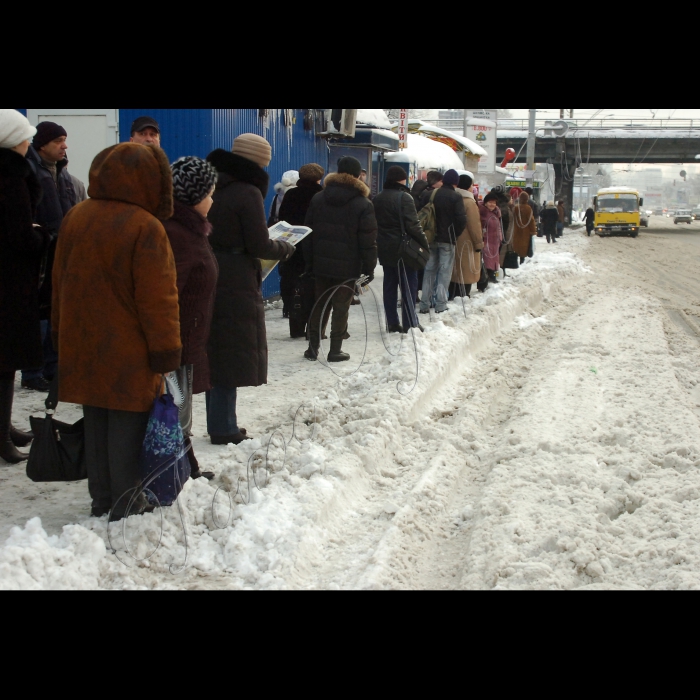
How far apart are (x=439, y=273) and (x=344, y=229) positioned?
382cm

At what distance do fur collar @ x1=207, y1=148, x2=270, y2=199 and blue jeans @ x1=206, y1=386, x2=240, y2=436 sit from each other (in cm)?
142

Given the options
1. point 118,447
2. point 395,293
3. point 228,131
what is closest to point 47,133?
point 118,447

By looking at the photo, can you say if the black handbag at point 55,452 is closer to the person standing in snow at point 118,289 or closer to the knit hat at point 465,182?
the person standing in snow at point 118,289

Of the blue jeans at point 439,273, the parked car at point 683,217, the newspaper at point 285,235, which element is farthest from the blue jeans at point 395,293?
the parked car at point 683,217

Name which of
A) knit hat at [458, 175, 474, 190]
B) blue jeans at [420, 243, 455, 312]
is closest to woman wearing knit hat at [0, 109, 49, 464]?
blue jeans at [420, 243, 455, 312]

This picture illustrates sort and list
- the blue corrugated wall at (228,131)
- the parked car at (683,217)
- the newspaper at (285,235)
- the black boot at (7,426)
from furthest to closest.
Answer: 1. the parked car at (683,217)
2. the blue corrugated wall at (228,131)
3. the newspaper at (285,235)
4. the black boot at (7,426)

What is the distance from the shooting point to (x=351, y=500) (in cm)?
494

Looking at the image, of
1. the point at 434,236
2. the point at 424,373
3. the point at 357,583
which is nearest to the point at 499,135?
the point at 434,236

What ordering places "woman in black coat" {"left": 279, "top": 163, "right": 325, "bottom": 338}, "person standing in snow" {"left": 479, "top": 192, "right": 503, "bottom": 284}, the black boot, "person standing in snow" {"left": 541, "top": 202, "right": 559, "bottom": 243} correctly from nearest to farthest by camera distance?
the black boot < "woman in black coat" {"left": 279, "top": 163, "right": 325, "bottom": 338} < "person standing in snow" {"left": 479, "top": 192, "right": 503, "bottom": 284} < "person standing in snow" {"left": 541, "top": 202, "right": 559, "bottom": 243}

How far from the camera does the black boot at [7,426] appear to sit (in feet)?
16.6

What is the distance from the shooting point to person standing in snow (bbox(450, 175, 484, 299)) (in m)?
12.2

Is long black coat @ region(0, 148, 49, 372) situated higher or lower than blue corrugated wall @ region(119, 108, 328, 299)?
lower

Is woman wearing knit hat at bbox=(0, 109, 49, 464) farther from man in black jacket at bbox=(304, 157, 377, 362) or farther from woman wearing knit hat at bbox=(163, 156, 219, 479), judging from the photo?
man in black jacket at bbox=(304, 157, 377, 362)

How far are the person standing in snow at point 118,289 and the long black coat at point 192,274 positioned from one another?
505mm
